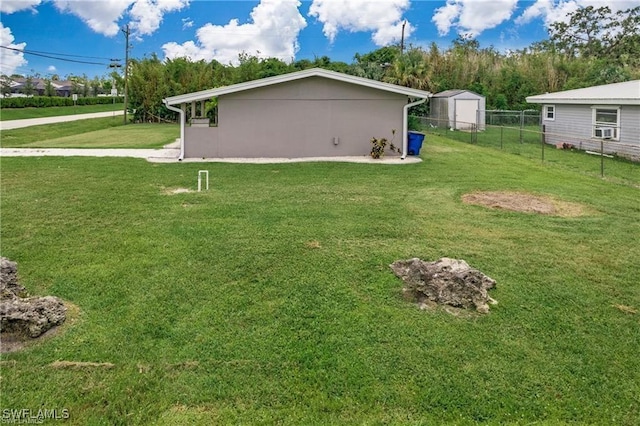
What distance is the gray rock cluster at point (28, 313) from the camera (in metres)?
3.61

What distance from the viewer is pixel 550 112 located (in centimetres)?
2011

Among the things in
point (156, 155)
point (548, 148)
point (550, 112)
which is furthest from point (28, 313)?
point (550, 112)

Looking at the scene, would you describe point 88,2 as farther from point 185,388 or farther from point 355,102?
point 185,388

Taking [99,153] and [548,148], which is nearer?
[99,153]

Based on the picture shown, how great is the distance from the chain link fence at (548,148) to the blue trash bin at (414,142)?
3042 mm

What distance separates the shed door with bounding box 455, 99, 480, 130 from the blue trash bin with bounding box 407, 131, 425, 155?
10.5m

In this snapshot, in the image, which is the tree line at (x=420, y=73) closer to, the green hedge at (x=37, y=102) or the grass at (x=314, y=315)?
the green hedge at (x=37, y=102)

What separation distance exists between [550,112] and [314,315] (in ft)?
63.1

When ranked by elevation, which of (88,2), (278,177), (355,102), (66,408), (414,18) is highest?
(414,18)

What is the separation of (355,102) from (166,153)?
561 cm

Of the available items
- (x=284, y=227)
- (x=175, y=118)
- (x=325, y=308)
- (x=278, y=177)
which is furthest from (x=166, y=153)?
(x=175, y=118)

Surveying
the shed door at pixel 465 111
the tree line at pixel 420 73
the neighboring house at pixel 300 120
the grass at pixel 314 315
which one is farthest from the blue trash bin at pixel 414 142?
the tree line at pixel 420 73

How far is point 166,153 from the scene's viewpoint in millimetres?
14305

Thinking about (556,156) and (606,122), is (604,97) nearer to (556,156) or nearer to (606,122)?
(606,122)
